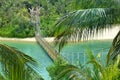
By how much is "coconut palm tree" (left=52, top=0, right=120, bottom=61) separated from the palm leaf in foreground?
4.61 feet

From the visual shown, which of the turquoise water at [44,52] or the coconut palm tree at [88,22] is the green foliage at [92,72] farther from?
the turquoise water at [44,52]

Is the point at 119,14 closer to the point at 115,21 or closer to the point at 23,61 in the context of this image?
the point at 115,21

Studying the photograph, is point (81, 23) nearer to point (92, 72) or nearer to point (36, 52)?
point (92, 72)

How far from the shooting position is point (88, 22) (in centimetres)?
506

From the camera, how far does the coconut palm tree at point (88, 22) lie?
501cm

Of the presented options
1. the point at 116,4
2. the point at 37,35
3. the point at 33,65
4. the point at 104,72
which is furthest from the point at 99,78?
the point at 37,35

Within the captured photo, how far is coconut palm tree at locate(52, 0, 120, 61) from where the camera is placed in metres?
5.01

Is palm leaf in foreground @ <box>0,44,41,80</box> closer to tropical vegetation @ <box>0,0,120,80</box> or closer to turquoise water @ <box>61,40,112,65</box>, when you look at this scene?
tropical vegetation @ <box>0,0,120,80</box>

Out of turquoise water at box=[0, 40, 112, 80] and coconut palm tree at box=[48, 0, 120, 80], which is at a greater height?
coconut palm tree at box=[48, 0, 120, 80]

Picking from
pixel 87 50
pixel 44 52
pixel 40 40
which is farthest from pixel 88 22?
pixel 40 40

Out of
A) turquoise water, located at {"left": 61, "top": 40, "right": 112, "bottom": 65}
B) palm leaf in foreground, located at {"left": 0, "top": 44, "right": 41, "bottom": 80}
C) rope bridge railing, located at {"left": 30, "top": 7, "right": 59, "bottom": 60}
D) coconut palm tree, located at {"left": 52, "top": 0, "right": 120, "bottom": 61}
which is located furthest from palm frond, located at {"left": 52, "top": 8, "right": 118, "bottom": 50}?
rope bridge railing, located at {"left": 30, "top": 7, "right": 59, "bottom": 60}

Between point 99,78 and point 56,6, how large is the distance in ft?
77.1

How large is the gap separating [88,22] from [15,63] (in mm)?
1717

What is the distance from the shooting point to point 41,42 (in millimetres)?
20688
